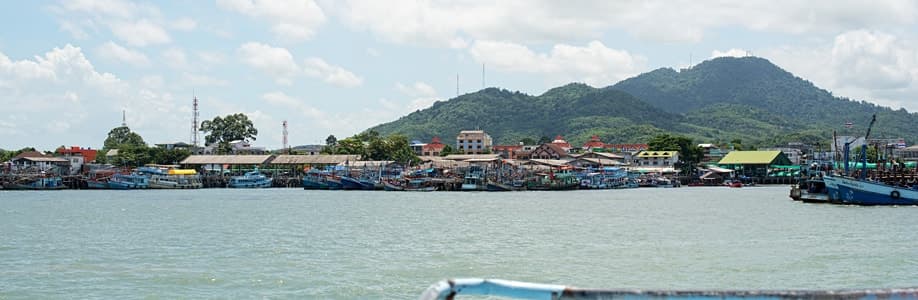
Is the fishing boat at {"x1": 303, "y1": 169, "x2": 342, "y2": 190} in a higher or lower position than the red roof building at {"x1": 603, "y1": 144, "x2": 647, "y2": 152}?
lower

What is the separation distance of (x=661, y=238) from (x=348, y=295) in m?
15.3

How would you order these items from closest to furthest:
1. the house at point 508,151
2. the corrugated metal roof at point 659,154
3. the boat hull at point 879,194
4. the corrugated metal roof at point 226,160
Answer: the boat hull at point 879,194, the corrugated metal roof at point 226,160, the corrugated metal roof at point 659,154, the house at point 508,151

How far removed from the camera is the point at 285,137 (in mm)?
133250

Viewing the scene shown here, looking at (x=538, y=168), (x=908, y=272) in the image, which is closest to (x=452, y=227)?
(x=908, y=272)

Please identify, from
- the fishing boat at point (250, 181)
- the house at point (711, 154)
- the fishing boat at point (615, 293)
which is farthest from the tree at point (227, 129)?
the fishing boat at point (615, 293)

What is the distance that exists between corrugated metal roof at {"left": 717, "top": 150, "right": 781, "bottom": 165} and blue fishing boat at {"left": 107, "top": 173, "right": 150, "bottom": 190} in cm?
7120

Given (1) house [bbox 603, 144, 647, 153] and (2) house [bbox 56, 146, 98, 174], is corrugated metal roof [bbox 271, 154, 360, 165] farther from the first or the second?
(1) house [bbox 603, 144, 647, 153]

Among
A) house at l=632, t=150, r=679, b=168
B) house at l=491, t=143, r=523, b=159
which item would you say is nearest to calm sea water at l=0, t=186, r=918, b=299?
house at l=632, t=150, r=679, b=168

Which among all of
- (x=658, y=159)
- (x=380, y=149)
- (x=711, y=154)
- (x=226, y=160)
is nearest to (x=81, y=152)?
(x=226, y=160)

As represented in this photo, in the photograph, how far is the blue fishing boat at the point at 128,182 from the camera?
93750 mm

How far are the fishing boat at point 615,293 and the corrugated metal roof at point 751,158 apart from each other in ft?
362

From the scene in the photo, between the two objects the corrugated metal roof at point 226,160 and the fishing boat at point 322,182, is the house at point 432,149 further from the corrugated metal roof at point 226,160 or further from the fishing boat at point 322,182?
the fishing boat at point 322,182

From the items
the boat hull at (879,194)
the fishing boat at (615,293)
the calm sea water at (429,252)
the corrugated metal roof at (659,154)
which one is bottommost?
the calm sea water at (429,252)

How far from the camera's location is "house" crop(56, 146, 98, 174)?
367ft
